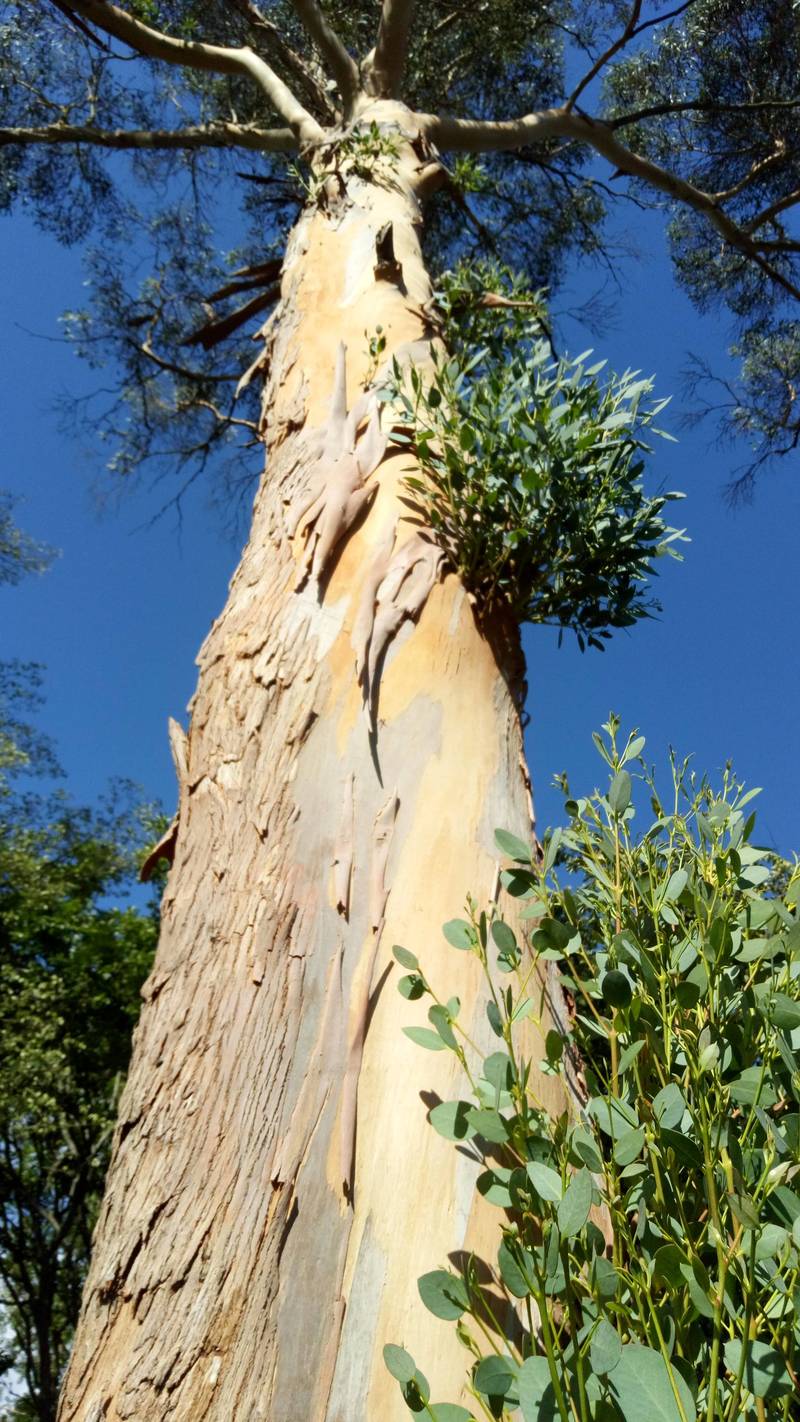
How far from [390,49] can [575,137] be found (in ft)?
5.69

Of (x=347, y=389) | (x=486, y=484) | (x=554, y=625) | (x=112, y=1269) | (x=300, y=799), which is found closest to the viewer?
(x=112, y=1269)

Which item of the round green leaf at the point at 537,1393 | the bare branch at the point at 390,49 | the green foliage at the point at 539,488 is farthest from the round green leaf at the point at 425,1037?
the bare branch at the point at 390,49

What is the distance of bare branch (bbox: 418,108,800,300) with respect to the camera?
15.8ft

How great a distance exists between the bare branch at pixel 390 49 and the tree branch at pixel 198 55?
390 millimetres

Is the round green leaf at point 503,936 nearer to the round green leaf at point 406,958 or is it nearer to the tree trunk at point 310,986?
the round green leaf at point 406,958

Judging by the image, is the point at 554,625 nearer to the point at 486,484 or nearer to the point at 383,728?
the point at 486,484

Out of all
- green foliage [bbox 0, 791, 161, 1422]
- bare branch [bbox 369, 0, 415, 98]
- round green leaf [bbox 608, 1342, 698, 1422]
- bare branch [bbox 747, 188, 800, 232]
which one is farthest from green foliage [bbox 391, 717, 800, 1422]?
green foliage [bbox 0, 791, 161, 1422]

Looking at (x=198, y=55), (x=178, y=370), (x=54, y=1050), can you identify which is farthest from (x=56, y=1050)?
(x=198, y=55)

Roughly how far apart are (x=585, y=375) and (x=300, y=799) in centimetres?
119

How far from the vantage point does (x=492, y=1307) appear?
1.00m

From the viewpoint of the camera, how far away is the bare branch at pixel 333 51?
13.7 feet

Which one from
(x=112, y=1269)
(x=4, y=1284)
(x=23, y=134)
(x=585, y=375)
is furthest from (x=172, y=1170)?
(x=4, y=1284)

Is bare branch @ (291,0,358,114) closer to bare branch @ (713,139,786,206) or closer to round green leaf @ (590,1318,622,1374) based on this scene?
bare branch @ (713,139,786,206)

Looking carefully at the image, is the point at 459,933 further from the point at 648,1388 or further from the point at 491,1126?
the point at 648,1388
